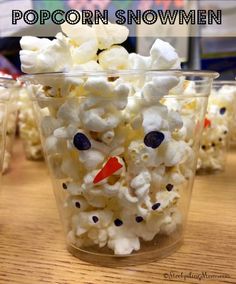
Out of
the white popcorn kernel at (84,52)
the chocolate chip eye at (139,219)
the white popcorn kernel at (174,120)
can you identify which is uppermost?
the white popcorn kernel at (84,52)

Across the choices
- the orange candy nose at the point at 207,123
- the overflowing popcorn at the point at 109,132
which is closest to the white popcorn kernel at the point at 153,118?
the overflowing popcorn at the point at 109,132

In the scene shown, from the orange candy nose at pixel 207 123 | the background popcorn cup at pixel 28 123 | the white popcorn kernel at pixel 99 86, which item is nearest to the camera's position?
the white popcorn kernel at pixel 99 86

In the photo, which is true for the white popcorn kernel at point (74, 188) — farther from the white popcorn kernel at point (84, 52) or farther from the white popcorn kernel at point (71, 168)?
the white popcorn kernel at point (84, 52)

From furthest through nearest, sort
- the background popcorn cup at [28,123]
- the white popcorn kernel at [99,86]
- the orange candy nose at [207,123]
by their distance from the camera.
Result: the background popcorn cup at [28,123]
the orange candy nose at [207,123]
the white popcorn kernel at [99,86]

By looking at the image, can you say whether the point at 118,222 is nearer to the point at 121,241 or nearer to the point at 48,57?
the point at 121,241

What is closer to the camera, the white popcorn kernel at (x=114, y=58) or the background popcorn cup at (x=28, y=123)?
the white popcorn kernel at (x=114, y=58)

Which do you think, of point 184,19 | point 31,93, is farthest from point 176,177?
point 184,19

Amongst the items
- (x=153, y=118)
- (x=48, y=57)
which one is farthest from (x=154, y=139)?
(x=48, y=57)
